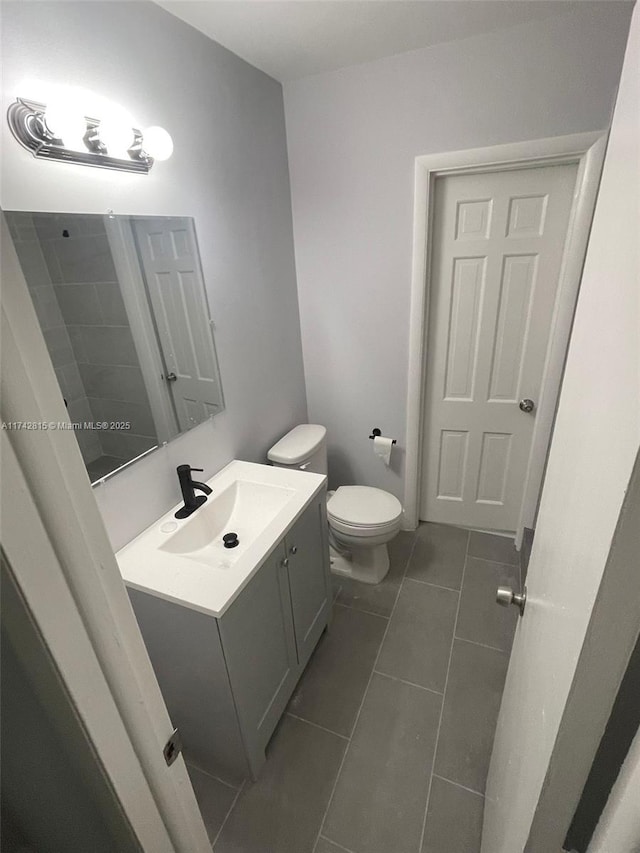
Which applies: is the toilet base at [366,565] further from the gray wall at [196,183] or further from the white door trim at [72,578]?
the white door trim at [72,578]

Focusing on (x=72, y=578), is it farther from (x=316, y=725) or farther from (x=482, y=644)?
(x=482, y=644)

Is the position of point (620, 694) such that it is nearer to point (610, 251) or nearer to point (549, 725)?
point (549, 725)

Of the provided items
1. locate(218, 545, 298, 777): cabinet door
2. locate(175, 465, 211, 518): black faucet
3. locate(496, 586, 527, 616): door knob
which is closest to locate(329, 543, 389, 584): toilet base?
locate(218, 545, 298, 777): cabinet door

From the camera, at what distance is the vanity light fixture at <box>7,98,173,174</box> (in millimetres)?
980

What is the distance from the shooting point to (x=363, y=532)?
6.63 feet

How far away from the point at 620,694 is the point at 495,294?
6.46ft

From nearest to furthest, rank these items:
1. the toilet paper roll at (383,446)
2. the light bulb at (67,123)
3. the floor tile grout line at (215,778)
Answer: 1. the light bulb at (67,123)
2. the floor tile grout line at (215,778)
3. the toilet paper roll at (383,446)

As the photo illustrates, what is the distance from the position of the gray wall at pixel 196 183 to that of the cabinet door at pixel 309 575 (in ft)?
1.67

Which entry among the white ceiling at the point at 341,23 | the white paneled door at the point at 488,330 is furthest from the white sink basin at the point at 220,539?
the white ceiling at the point at 341,23

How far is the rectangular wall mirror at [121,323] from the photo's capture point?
3.63 feet

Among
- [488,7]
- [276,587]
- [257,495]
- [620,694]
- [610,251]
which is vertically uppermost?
[488,7]

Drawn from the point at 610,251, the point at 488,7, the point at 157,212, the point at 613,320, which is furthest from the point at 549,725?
the point at 488,7

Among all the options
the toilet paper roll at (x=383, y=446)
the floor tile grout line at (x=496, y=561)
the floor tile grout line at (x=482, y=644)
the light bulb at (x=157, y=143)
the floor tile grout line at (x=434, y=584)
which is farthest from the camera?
the toilet paper roll at (x=383, y=446)

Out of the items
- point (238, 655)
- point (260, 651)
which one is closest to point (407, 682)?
point (260, 651)
